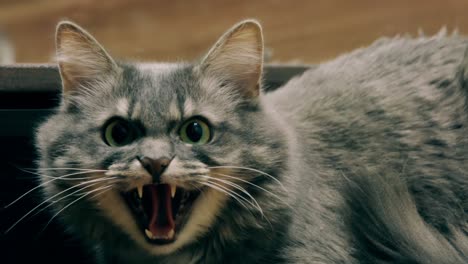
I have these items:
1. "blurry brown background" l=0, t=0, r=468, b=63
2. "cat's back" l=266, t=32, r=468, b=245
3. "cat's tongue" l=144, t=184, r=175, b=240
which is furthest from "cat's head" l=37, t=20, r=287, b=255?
"blurry brown background" l=0, t=0, r=468, b=63

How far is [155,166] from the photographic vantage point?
4.01ft

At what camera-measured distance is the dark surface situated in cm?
171

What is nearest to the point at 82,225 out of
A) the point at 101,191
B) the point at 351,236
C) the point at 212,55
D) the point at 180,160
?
the point at 101,191

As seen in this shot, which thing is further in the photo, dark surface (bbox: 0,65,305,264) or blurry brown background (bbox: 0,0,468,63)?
blurry brown background (bbox: 0,0,468,63)

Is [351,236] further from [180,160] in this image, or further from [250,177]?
[180,160]

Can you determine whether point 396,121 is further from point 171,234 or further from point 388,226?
point 171,234

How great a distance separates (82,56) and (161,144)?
287mm

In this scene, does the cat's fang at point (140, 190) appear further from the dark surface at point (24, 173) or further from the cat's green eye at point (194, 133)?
the dark surface at point (24, 173)

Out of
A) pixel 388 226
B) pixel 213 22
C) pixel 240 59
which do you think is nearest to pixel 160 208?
pixel 240 59

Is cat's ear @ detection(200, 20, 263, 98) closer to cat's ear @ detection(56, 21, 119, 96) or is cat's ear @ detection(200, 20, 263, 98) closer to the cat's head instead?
the cat's head

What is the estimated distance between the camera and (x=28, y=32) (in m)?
3.00

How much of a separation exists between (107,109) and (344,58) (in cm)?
66

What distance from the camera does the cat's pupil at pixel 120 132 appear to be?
4.36ft

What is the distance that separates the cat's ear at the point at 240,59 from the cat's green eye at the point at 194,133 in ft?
0.42
